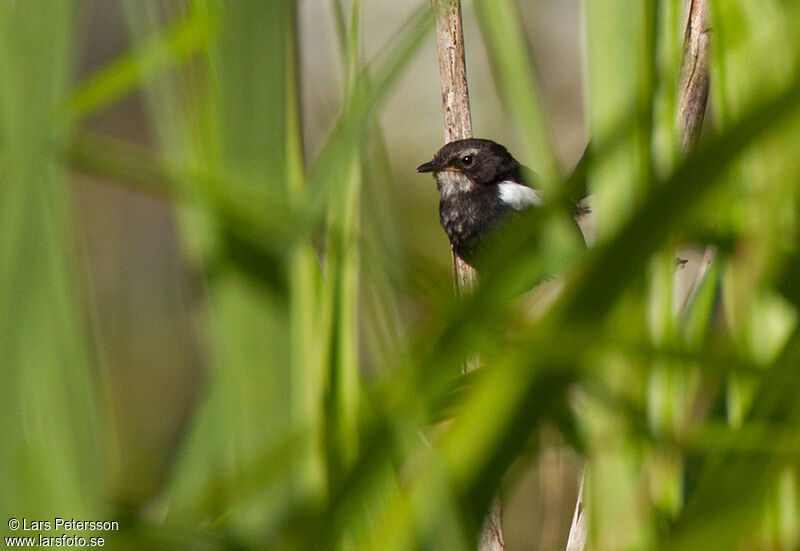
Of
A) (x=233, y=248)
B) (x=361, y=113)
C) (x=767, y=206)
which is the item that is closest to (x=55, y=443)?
(x=233, y=248)

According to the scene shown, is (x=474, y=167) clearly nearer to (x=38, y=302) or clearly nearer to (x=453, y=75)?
(x=453, y=75)

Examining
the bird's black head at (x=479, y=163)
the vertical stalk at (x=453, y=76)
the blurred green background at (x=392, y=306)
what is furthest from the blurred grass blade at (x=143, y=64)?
the bird's black head at (x=479, y=163)

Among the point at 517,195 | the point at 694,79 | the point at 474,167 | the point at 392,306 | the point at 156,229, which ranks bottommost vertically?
the point at 156,229

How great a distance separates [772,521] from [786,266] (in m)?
0.21

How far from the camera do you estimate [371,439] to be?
0.59m

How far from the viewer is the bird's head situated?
12.9ft

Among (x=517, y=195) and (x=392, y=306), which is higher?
(x=392, y=306)

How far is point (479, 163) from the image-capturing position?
409cm

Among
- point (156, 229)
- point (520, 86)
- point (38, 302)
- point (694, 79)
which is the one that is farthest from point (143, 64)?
point (156, 229)

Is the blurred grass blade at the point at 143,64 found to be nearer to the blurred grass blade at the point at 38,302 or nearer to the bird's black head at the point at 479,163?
the blurred grass blade at the point at 38,302

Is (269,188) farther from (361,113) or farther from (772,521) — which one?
(772,521)

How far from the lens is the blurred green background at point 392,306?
56 centimetres

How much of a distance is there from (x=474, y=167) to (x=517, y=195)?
25cm

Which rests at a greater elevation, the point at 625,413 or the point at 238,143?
the point at 238,143
